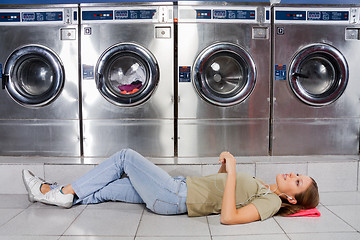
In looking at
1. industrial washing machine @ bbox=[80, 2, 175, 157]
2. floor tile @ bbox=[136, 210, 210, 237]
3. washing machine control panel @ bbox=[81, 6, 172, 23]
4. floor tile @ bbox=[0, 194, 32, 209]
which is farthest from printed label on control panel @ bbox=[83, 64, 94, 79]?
floor tile @ bbox=[136, 210, 210, 237]

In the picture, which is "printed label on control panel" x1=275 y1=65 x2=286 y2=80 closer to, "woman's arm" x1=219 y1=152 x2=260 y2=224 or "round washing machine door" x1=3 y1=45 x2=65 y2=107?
"woman's arm" x1=219 y1=152 x2=260 y2=224

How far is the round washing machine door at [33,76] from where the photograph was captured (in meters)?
3.30

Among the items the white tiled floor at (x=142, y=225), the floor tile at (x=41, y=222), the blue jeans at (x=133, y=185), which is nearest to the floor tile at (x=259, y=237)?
the white tiled floor at (x=142, y=225)

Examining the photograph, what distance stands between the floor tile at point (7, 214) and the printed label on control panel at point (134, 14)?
2.00 meters

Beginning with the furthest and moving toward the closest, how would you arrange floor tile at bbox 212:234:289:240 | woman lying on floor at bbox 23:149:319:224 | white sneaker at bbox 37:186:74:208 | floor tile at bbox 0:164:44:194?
1. floor tile at bbox 0:164:44:194
2. white sneaker at bbox 37:186:74:208
3. woman lying on floor at bbox 23:149:319:224
4. floor tile at bbox 212:234:289:240

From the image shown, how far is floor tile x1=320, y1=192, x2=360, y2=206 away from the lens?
2673mm

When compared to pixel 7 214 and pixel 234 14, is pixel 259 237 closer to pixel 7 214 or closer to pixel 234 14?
pixel 7 214

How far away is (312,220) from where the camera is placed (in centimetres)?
228

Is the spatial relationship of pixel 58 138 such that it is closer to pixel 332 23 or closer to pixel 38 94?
pixel 38 94

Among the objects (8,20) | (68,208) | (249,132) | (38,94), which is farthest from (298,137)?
(8,20)

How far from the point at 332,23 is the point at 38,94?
3091mm

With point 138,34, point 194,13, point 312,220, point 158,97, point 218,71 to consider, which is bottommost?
point 312,220

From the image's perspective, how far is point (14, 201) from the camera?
8.78 ft

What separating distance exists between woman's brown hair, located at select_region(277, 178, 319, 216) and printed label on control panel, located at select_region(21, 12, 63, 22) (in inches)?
108
